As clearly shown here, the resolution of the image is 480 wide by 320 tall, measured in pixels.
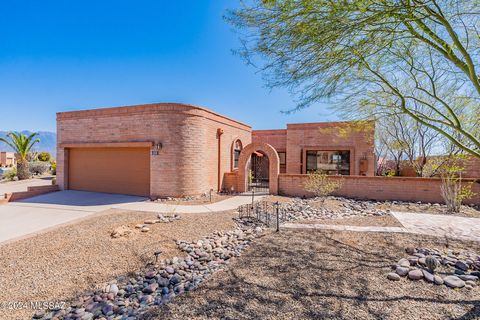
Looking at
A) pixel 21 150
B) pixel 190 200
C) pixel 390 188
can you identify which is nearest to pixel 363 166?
pixel 390 188

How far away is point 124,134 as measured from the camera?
12.1 metres

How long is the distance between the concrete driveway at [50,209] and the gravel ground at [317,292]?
258 inches

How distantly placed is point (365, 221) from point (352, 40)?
19.7 ft

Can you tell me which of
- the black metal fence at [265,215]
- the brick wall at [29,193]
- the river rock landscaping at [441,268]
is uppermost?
the brick wall at [29,193]

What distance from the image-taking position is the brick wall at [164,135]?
11.4 m

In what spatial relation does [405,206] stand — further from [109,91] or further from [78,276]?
[109,91]

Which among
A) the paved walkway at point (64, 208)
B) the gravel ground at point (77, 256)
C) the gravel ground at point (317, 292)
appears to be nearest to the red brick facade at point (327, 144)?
the paved walkway at point (64, 208)

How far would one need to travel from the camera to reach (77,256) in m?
5.13

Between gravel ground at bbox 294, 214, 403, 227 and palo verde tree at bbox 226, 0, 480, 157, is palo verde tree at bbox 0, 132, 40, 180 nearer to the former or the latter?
palo verde tree at bbox 226, 0, 480, 157

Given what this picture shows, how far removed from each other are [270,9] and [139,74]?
12.5m

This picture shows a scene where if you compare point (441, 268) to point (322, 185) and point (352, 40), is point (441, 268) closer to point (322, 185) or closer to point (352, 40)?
point (352, 40)

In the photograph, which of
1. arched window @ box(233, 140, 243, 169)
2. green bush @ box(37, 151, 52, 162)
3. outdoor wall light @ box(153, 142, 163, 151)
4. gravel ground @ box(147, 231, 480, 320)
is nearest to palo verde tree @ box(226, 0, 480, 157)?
gravel ground @ box(147, 231, 480, 320)

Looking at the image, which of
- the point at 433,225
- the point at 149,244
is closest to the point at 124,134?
the point at 149,244

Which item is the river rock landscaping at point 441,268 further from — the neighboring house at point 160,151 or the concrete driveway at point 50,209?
the concrete driveway at point 50,209
